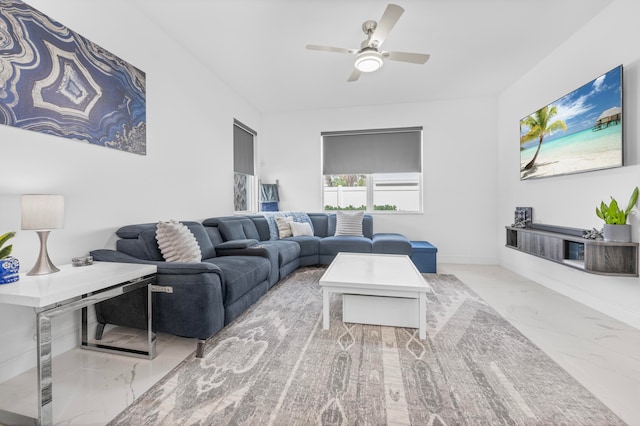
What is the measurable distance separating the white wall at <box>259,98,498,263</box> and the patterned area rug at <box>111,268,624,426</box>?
2.70 meters

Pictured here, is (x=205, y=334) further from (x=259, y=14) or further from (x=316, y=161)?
(x=316, y=161)

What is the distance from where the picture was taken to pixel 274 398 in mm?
1416

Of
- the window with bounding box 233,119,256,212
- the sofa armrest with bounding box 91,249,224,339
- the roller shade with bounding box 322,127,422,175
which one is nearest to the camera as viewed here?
the sofa armrest with bounding box 91,249,224,339

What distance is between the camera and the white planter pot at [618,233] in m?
2.24

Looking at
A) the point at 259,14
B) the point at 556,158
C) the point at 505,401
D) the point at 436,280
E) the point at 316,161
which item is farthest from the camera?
the point at 316,161

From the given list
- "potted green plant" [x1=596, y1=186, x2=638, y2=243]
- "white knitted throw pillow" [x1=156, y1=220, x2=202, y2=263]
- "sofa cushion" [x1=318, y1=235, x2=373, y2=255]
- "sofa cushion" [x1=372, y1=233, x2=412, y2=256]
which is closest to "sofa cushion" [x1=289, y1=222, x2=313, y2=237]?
"sofa cushion" [x1=318, y1=235, x2=373, y2=255]

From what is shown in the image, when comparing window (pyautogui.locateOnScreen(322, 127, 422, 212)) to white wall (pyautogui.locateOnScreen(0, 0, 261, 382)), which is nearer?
white wall (pyautogui.locateOnScreen(0, 0, 261, 382))

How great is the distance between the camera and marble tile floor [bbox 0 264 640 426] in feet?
4.54

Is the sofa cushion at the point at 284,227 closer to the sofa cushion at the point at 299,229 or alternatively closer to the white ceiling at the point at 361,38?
the sofa cushion at the point at 299,229

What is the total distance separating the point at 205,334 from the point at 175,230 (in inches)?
39.8

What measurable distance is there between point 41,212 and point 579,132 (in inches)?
179

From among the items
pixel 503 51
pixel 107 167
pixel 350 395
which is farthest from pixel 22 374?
pixel 503 51

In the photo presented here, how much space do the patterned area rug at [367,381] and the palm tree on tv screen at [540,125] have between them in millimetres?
2417

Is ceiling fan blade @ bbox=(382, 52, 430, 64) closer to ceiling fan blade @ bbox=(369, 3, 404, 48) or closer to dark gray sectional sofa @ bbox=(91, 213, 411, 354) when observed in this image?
ceiling fan blade @ bbox=(369, 3, 404, 48)
